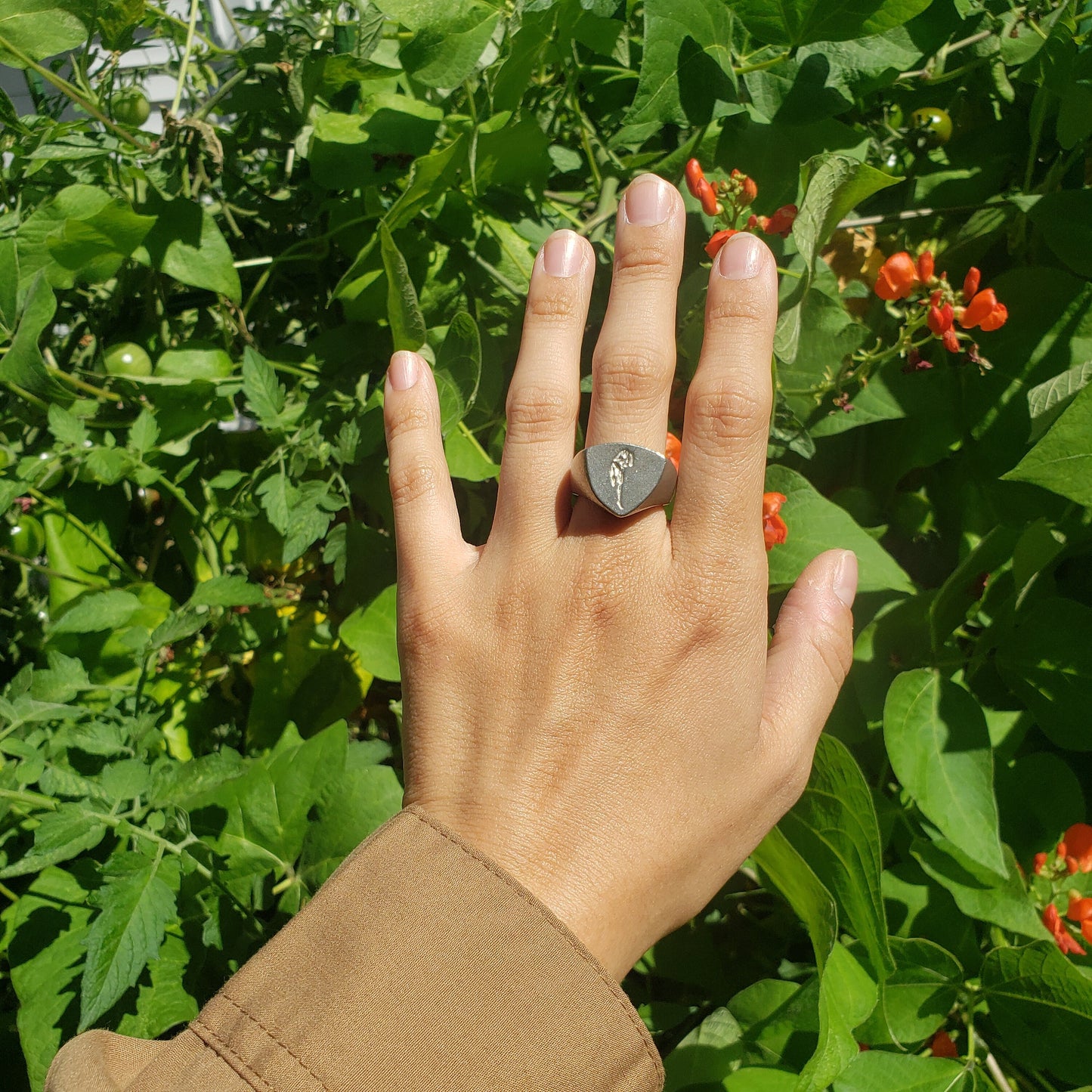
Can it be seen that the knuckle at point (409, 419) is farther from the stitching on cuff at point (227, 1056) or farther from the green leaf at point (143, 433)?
the stitching on cuff at point (227, 1056)

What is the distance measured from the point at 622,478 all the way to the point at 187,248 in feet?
2.94

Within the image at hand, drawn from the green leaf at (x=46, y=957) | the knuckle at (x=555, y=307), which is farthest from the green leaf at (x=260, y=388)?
the green leaf at (x=46, y=957)

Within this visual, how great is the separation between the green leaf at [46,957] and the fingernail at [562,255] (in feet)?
3.48

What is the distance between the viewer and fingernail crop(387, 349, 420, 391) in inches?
42.6

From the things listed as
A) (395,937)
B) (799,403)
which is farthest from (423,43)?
(395,937)

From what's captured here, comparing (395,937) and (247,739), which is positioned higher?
(395,937)

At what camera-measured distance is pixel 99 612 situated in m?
1.39

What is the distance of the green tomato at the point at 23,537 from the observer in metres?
1.61

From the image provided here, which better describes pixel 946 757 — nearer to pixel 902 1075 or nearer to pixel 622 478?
pixel 902 1075

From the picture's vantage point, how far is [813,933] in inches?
40.4

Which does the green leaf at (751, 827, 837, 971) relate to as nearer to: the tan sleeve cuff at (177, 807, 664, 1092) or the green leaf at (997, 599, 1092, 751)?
the tan sleeve cuff at (177, 807, 664, 1092)

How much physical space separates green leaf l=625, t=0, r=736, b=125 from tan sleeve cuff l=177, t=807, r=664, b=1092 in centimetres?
96

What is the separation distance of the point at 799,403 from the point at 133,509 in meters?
1.31

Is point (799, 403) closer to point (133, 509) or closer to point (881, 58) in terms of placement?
point (881, 58)
